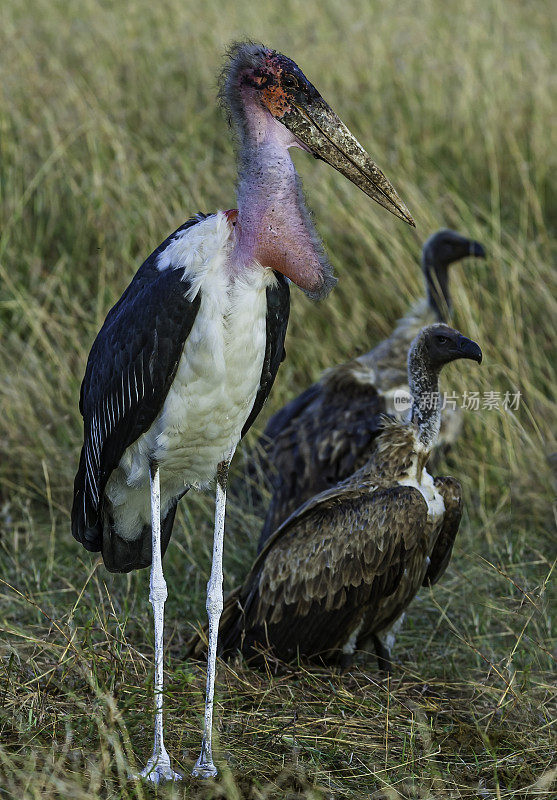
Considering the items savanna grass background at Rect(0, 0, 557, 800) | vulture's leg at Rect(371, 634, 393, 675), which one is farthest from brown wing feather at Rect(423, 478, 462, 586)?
vulture's leg at Rect(371, 634, 393, 675)

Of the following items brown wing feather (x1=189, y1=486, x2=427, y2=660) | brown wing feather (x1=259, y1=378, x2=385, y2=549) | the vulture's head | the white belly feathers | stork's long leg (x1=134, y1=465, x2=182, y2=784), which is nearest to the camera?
the white belly feathers

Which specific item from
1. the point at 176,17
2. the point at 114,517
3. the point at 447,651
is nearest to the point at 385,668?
the point at 447,651

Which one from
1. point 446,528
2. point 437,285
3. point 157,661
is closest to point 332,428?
point 446,528

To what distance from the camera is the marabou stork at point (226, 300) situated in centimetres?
317

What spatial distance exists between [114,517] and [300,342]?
243cm

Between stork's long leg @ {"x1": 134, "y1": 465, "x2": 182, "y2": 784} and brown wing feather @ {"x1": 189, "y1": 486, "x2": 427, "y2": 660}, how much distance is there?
70cm

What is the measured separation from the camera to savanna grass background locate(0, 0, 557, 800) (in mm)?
3439

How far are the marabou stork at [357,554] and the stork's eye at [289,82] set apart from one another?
58.0 inches

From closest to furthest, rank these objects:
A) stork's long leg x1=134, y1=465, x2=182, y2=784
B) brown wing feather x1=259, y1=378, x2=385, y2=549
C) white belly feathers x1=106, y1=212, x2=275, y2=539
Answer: white belly feathers x1=106, y1=212, x2=275, y2=539 < stork's long leg x1=134, y1=465, x2=182, y2=784 < brown wing feather x1=259, y1=378, x2=385, y2=549

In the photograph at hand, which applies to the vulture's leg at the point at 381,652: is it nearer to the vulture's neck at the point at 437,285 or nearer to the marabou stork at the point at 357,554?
the marabou stork at the point at 357,554

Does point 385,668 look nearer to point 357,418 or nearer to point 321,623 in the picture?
point 321,623

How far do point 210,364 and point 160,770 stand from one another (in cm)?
118

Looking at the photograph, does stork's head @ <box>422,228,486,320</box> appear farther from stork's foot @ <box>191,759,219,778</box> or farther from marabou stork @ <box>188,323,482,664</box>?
stork's foot @ <box>191,759,219,778</box>

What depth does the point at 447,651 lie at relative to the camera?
441 centimetres
